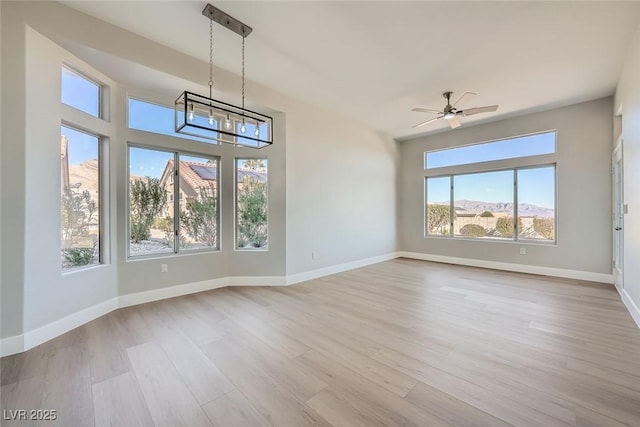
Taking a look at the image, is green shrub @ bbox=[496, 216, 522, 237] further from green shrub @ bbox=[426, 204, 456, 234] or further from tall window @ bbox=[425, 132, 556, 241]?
green shrub @ bbox=[426, 204, 456, 234]

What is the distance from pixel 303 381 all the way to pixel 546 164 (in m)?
6.18

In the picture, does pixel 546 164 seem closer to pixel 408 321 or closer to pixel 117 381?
pixel 408 321

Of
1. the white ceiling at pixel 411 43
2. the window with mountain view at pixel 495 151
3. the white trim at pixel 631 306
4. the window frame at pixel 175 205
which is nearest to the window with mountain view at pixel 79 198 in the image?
the window frame at pixel 175 205

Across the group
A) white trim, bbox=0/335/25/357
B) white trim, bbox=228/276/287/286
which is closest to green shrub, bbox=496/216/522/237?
white trim, bbox=228/276/287/286

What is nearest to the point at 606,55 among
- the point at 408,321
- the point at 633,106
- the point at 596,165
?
the point at 633,106

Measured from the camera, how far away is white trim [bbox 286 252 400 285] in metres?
4.74

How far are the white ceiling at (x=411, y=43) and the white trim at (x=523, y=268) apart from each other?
10.5 feet

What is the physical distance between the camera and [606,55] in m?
3.37

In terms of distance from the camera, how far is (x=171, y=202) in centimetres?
408

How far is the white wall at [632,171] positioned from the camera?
291cm

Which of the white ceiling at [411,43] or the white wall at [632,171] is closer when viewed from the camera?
the white ceiling at [411,43]

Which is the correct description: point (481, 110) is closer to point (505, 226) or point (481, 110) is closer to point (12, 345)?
Answer: point (505, 226)

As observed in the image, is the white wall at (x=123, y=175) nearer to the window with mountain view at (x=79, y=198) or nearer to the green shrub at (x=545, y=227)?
the window with mountain view at (x=79, y=198)

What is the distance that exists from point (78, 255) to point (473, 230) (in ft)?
24.0
